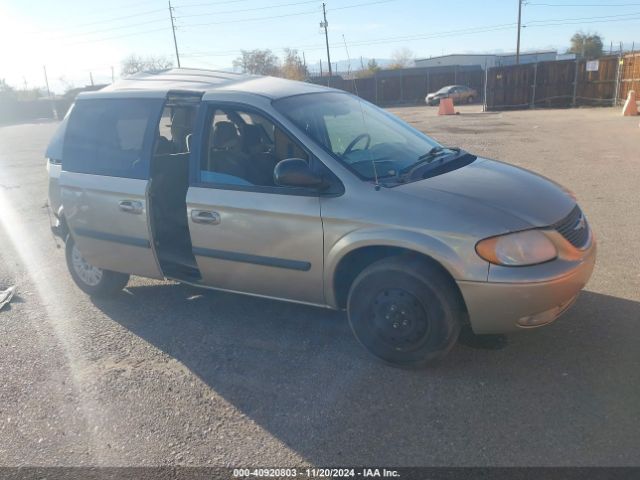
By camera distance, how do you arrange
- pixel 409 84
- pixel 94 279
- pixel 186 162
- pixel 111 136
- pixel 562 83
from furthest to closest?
pixel 409 84 < pixel 562 83 < pixel 94 279 < pixel 186 162 < pixel 111 136

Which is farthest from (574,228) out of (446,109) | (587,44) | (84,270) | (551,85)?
(587,44)

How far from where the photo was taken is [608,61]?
25.5m

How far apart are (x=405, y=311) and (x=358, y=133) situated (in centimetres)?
147

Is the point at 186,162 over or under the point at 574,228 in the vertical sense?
over

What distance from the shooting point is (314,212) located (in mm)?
3412

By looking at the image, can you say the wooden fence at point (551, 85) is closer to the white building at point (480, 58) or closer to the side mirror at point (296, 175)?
the side mirror at point (296, 175)

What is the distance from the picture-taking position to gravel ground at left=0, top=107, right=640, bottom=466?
2725 millimetres

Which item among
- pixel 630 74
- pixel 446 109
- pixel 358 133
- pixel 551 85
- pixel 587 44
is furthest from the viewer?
pixel 587 44

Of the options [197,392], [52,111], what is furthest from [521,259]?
[52,111]

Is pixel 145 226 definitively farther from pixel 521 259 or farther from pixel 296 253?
pixel 521 259

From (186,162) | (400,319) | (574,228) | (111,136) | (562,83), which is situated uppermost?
(111,136)

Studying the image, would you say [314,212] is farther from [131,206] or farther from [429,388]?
[131,206]

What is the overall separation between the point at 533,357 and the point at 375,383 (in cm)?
105

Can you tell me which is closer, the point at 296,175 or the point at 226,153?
the point at 296,175
